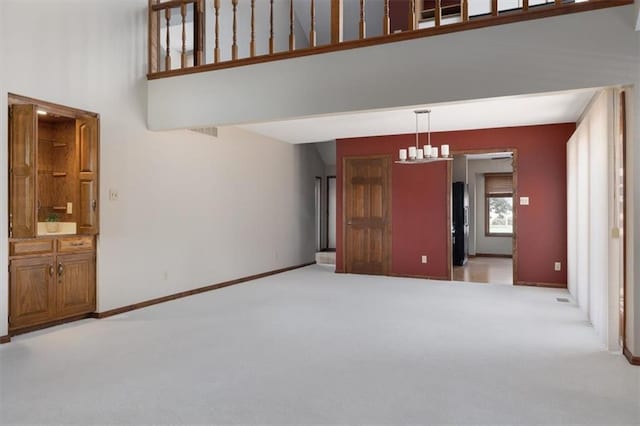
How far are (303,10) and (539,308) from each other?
692 centimetres

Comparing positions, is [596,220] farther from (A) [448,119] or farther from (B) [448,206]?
(B) [448,206]

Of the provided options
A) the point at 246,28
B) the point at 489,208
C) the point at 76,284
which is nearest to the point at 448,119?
the point at 246,28

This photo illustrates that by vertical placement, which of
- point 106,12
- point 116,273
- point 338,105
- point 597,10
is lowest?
point 116,273

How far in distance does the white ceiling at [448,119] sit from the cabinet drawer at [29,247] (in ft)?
9.16

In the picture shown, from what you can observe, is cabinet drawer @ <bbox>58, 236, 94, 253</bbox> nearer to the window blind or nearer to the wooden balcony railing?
the wooden balcony railing

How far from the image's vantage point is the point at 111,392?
8.93ft

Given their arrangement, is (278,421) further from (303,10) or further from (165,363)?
(303,10)

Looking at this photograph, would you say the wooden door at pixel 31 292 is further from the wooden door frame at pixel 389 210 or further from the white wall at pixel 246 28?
the wooden door frame at pixel 389 210

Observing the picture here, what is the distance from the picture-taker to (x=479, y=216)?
439 inches

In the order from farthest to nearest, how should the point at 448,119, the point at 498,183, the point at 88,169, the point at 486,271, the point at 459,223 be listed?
the point at 498,183 → the point at 459,223 → the point at 486,271 → the point at 448,119 → the point at 88,169

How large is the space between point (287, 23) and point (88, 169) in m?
5.45

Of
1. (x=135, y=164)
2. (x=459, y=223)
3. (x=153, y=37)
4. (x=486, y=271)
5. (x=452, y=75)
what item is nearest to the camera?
(x=452, y=75)

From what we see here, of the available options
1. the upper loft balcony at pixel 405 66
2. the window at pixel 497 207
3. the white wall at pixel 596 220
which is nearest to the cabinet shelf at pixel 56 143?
the upper loft balcony at pixel 405 66

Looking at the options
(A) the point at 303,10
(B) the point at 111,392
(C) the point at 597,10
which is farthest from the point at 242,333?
(A) the point at 303,10
